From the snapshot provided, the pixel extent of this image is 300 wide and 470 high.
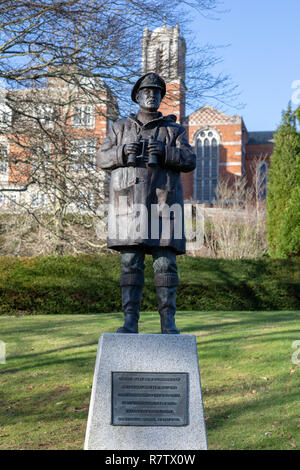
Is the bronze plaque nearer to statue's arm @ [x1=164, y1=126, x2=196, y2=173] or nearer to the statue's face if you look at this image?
statue's arm @ [x1=164, y1=126, x2=196, y2=173]

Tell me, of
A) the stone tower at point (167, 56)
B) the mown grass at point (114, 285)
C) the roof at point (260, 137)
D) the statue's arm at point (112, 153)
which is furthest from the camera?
the roof at point (260, 137)

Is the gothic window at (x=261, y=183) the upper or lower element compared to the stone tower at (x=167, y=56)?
lower

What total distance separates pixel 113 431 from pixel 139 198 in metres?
1.95

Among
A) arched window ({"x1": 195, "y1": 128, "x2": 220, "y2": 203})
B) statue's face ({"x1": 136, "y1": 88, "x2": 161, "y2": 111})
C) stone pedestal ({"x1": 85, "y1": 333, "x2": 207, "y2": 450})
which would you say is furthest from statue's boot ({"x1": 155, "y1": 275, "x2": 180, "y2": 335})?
arched window ({"x1": 195, "y1": 128, "x2": 220, "y2": 203})

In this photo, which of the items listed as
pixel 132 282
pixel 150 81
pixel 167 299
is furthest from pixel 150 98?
pixel 167 299

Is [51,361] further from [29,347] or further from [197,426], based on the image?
[197,426]

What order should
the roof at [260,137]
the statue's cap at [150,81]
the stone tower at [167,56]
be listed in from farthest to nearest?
the roof at [260,137] < the stone tower at [167,56] < the statue's cap at [150,81]

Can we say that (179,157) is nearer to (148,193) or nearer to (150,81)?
(148,193)

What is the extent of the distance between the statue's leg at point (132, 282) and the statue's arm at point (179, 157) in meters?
0.83

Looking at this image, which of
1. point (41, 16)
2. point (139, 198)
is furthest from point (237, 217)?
point (139, 198)

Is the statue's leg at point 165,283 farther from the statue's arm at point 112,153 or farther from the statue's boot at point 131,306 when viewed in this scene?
the statue's arm at point 112,153

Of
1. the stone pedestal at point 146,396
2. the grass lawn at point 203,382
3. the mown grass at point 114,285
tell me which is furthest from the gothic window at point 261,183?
the stone pedestal at point 146,396

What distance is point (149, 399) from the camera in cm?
392

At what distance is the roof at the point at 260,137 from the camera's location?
4031 cm
